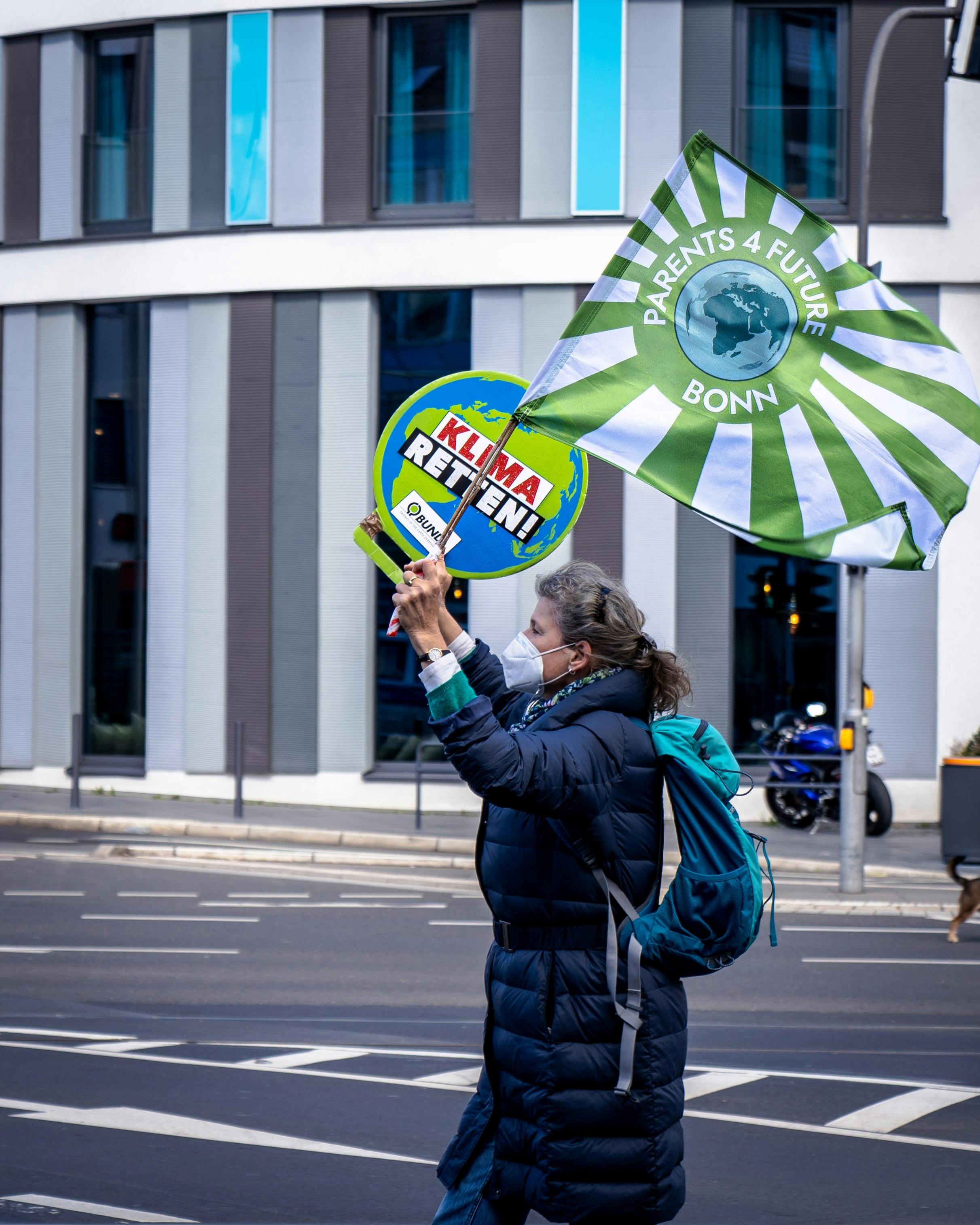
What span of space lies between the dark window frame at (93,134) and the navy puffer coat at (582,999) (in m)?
19.2

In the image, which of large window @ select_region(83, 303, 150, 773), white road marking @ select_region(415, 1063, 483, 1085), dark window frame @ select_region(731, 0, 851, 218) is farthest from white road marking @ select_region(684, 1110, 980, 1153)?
large window @ select_region(83, 303, 150, 773)

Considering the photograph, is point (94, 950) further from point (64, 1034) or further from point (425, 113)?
point (425, 113)

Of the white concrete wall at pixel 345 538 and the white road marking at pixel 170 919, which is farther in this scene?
the white concrete wall at pixel 345 538

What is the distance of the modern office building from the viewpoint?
19938 mm

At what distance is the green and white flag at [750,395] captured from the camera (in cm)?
443

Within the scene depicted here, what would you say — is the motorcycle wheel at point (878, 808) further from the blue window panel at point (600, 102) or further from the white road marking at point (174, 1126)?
the white road marking at point (174, 1126)

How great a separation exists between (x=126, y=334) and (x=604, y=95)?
23.3ft

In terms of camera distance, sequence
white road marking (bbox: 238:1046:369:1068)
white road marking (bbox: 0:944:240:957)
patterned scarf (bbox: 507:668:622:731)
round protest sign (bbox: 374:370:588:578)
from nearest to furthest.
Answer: patterned scarf (bbox: 507:668:622:731), round protest sign (bbox: 374:370:588:578), white road marking (bbox: 238:1046:369:1068), white road marking (bbox: 0:944:240:957)

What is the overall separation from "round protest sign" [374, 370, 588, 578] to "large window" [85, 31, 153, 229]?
18.5 metres

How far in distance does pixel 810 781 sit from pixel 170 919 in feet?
29.5

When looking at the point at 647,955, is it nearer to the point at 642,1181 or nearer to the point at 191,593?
the point at 642,1181

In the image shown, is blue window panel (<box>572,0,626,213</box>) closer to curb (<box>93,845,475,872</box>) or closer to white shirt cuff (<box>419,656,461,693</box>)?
curb (<box>93,845,475,872</box>)

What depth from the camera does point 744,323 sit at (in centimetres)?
450

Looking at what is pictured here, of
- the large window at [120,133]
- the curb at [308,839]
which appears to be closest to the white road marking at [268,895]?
the curb at [308,839]
